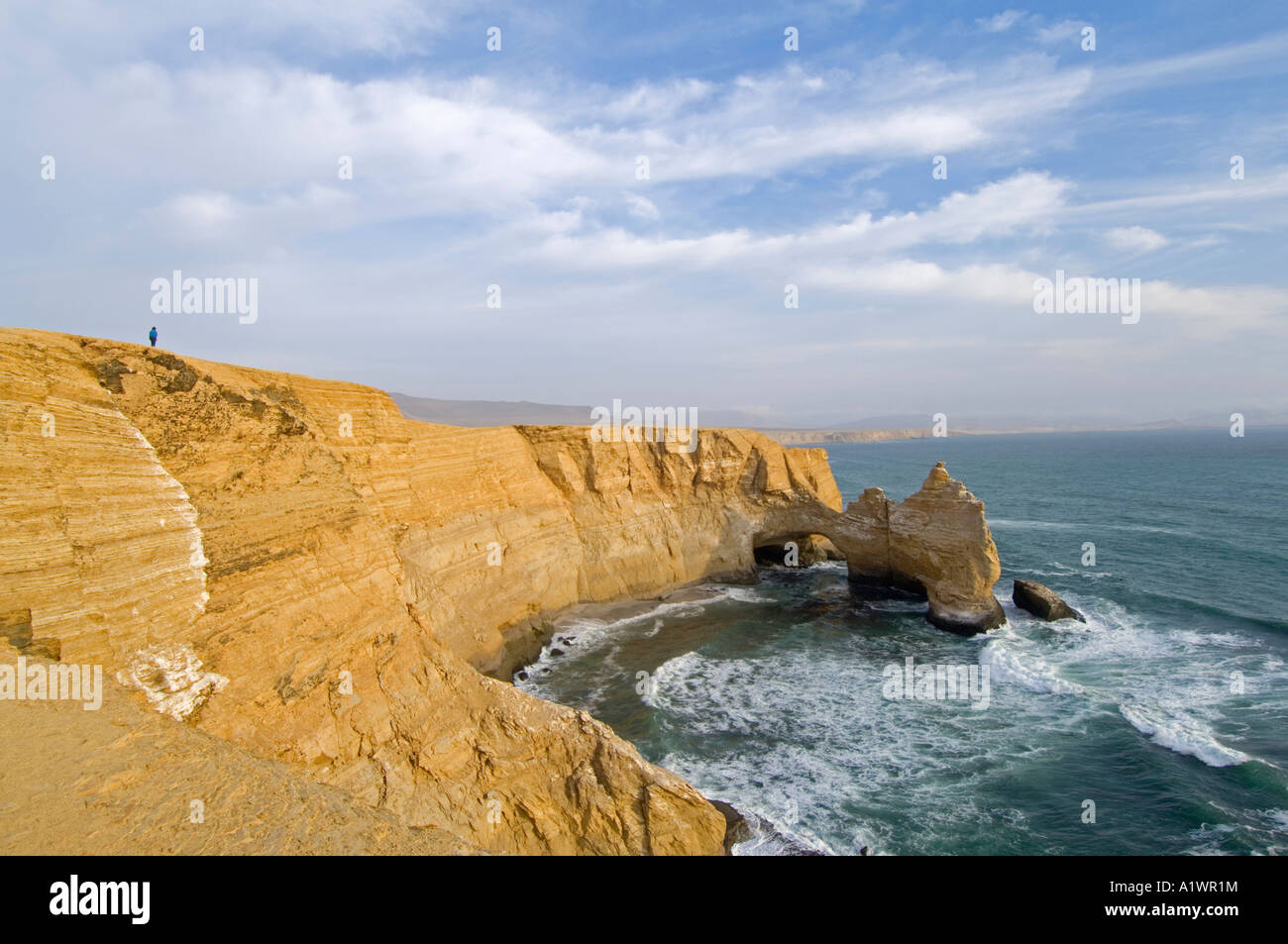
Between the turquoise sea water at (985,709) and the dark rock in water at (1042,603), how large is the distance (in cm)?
56

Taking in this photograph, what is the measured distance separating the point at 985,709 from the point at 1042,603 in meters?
9.64

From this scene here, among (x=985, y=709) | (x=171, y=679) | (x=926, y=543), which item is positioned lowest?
(x=985, y=709)

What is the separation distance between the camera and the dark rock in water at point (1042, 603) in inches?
982

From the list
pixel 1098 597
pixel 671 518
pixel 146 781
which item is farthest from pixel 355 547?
pixel 1098 597

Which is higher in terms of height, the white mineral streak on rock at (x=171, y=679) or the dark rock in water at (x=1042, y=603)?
the white mineral streak on rock at (x=171, y=679)

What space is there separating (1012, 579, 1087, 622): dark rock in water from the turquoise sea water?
0.56 m

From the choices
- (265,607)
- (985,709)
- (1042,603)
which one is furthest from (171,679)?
(1042,603)

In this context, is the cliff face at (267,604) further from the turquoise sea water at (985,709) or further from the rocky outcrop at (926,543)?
the rocky outcrop at (926,543)

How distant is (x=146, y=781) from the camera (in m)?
5.99

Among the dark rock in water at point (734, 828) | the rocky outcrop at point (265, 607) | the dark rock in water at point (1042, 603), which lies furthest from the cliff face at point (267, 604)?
the dark rock in water at point (1042, 603)

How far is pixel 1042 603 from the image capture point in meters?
25.2

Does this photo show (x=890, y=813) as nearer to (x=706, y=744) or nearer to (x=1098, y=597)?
(x=706, y=744)

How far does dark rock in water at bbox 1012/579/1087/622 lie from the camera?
25.0m

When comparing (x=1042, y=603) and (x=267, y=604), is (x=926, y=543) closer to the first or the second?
(x=1042, y=603)
